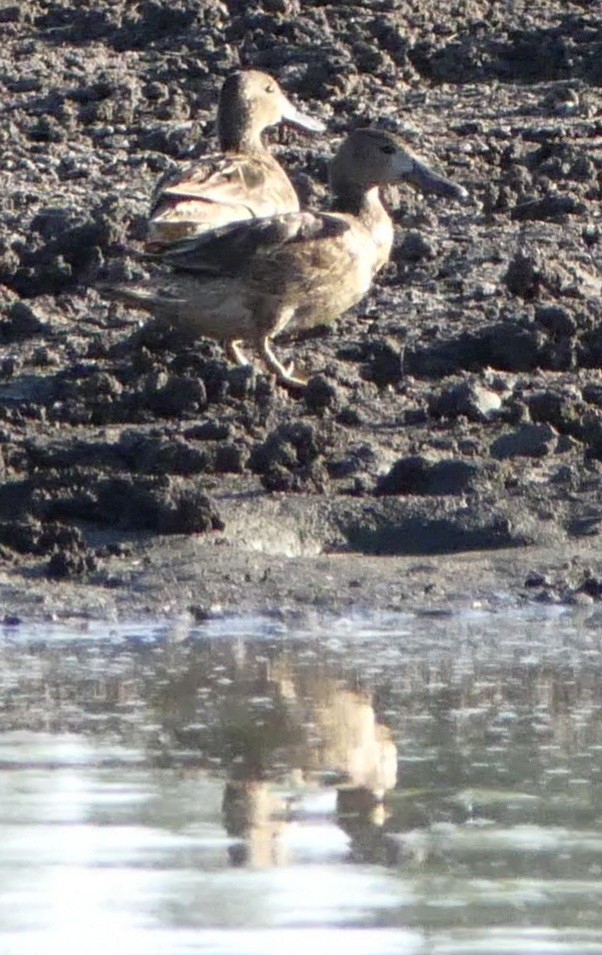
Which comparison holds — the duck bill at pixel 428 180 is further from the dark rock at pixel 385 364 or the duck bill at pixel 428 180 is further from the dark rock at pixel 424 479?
the dark rock at pixel 424 479

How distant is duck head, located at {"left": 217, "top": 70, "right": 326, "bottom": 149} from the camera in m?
12.5

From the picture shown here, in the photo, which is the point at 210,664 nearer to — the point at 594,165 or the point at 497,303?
the point at 497,303

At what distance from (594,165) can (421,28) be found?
243 cm

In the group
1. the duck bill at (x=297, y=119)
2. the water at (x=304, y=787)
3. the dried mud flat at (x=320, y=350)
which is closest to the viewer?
the water at (x=304, y=787)

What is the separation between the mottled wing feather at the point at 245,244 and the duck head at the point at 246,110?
6.66 feet

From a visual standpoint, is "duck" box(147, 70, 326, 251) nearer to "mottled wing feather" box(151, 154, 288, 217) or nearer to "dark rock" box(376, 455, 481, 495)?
"mottled wing feather" box(151, 154, 288, 217)

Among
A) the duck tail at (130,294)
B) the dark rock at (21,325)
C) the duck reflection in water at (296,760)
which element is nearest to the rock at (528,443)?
the duck tail at (130,294)

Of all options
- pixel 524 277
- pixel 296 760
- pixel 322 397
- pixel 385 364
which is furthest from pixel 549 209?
pixel 296 760

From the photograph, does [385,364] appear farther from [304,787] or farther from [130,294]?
[304,787]

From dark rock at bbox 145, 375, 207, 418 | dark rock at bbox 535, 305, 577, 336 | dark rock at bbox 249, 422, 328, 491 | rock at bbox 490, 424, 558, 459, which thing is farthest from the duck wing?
rock at bbox 490, 424, 558, 459

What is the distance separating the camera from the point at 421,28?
14.4 m

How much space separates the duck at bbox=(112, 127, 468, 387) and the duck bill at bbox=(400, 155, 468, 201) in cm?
→ 71

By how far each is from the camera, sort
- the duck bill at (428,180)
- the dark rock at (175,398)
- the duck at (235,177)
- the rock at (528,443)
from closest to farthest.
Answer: the rock at (528,443), the dark rock at (175,398), the duck at (235,177), the duck bill at (428,180)

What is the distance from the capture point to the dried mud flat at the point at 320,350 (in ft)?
27.8
